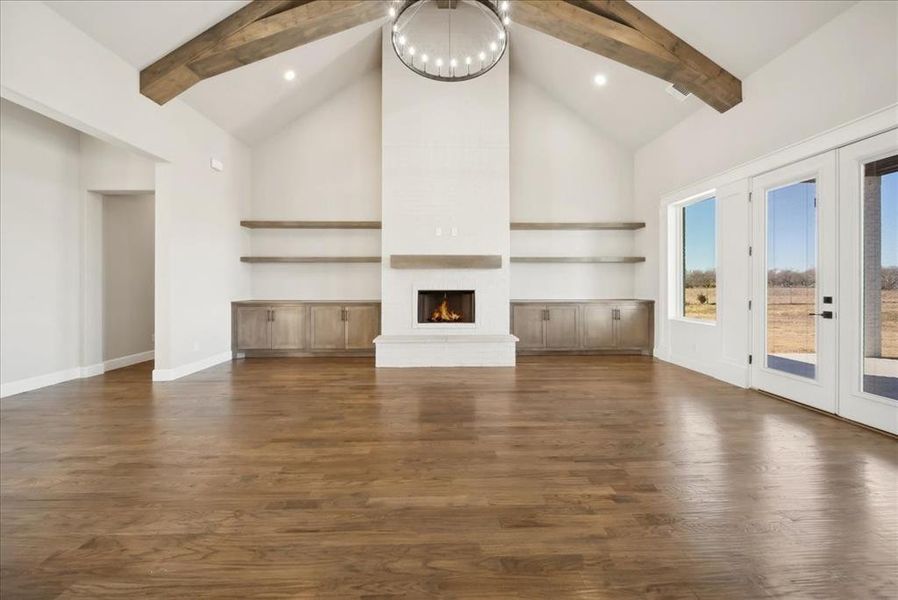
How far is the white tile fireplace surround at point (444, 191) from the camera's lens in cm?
596

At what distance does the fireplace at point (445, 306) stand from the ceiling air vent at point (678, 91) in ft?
11.7

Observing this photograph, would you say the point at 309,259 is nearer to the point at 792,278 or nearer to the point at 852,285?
the point at 792,278

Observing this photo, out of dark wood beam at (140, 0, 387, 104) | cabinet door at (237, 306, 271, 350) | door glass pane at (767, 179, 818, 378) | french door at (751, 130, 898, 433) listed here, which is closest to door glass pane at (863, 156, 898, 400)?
french door at (751, 130, 898, 433)

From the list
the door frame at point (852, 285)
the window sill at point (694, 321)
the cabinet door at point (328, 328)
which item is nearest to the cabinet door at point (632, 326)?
the window sill at point (694, 321)

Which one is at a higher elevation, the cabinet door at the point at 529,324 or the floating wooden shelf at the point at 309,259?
the floating wooden shelf at the point at 309,259

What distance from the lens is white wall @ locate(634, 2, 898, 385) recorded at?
3.11 m

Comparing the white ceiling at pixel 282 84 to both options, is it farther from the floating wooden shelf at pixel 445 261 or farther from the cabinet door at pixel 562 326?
the cabinet door at pixel 562 326

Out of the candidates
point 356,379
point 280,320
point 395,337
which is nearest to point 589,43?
point 395,337

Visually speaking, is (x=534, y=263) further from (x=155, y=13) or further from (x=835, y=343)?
(x=155, y=13)

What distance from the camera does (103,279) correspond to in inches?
211

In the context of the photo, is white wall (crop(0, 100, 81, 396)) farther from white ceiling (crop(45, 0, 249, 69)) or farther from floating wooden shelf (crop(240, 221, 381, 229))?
floating wooden shelf (crop(240, 221, 381, 229))

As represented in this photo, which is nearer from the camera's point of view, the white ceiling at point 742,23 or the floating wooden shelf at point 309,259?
the white ceiling at point 742,23

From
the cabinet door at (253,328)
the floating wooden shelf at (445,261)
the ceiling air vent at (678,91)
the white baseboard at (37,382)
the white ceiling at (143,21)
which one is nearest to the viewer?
the white ceiling at (143,21)

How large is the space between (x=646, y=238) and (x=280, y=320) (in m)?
5.97
